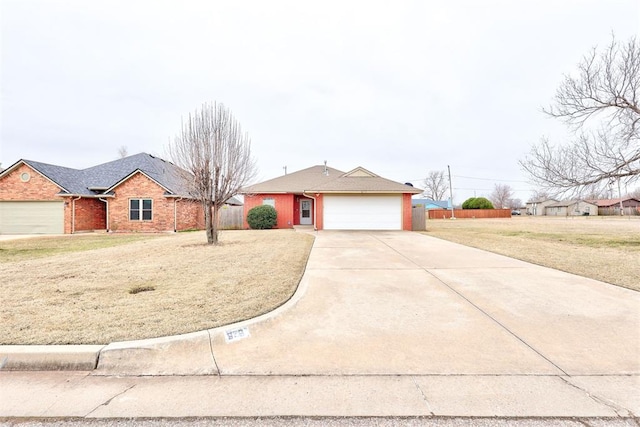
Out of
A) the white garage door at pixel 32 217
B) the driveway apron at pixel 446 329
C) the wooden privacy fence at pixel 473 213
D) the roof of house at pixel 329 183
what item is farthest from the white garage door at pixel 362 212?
the wooden privacy fence at pixel 473 213


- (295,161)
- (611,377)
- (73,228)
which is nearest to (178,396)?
(611,377)

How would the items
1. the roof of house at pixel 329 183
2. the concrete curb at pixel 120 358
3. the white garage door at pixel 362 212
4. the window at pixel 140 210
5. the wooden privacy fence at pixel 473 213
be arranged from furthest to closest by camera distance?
the wooden privacy fence at pixel 473 213
the window at pixel 140 210
the white garage door at pixel 362 212
the roof of house at pixel 329 183
the concrete curb at pixel 120 358

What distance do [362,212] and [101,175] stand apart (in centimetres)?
1984

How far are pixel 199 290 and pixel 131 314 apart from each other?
121 cm

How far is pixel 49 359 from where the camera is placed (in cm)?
280

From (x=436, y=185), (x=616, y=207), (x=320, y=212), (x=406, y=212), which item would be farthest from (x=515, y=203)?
(x=320, y=212)

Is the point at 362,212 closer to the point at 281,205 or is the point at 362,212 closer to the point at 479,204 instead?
the point at 281,205

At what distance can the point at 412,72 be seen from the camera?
1576 centimetres

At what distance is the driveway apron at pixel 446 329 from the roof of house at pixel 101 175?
49.4 feet

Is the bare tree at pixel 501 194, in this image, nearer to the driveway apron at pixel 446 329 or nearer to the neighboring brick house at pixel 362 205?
the neighboring brick house at pixel 362 205

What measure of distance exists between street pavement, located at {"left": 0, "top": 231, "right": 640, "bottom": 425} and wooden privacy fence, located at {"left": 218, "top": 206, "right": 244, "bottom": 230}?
54.1 feet

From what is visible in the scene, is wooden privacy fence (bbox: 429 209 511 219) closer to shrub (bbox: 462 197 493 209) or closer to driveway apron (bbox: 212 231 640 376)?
shrub (bbox: 462 197 493 209)

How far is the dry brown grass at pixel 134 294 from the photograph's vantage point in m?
3.35

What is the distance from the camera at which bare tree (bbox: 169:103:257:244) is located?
397 inches
